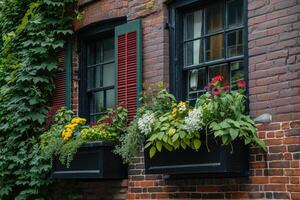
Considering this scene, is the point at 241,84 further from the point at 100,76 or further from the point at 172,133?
the point at 100,76

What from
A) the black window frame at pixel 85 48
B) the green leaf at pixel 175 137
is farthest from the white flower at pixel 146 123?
the black window frame at pixel 85 48

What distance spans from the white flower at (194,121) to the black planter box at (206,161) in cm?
20

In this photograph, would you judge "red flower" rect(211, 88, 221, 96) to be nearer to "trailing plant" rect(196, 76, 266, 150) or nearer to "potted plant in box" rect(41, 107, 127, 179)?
"trailing plant" rect(196, 76, 266, 150)

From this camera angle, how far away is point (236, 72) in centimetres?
708

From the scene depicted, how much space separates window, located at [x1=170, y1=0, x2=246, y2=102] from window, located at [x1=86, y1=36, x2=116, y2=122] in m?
1.45

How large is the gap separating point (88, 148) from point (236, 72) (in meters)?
2.16

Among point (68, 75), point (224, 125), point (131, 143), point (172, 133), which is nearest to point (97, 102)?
point (68, 75)

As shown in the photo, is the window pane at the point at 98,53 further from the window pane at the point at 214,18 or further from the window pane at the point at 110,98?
the window pane at the point at 214,18

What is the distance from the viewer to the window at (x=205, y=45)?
7.14 m

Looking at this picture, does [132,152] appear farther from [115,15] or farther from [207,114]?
[115,15]

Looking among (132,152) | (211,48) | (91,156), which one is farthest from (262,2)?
(91,156)

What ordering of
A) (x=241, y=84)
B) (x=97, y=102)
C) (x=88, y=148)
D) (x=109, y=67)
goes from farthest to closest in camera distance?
(x=97, y=102), (x=109, y=67), (x=88, y=148), (x=241, y=84)

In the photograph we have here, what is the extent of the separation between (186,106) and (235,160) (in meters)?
0.90

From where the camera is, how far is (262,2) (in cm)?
667
